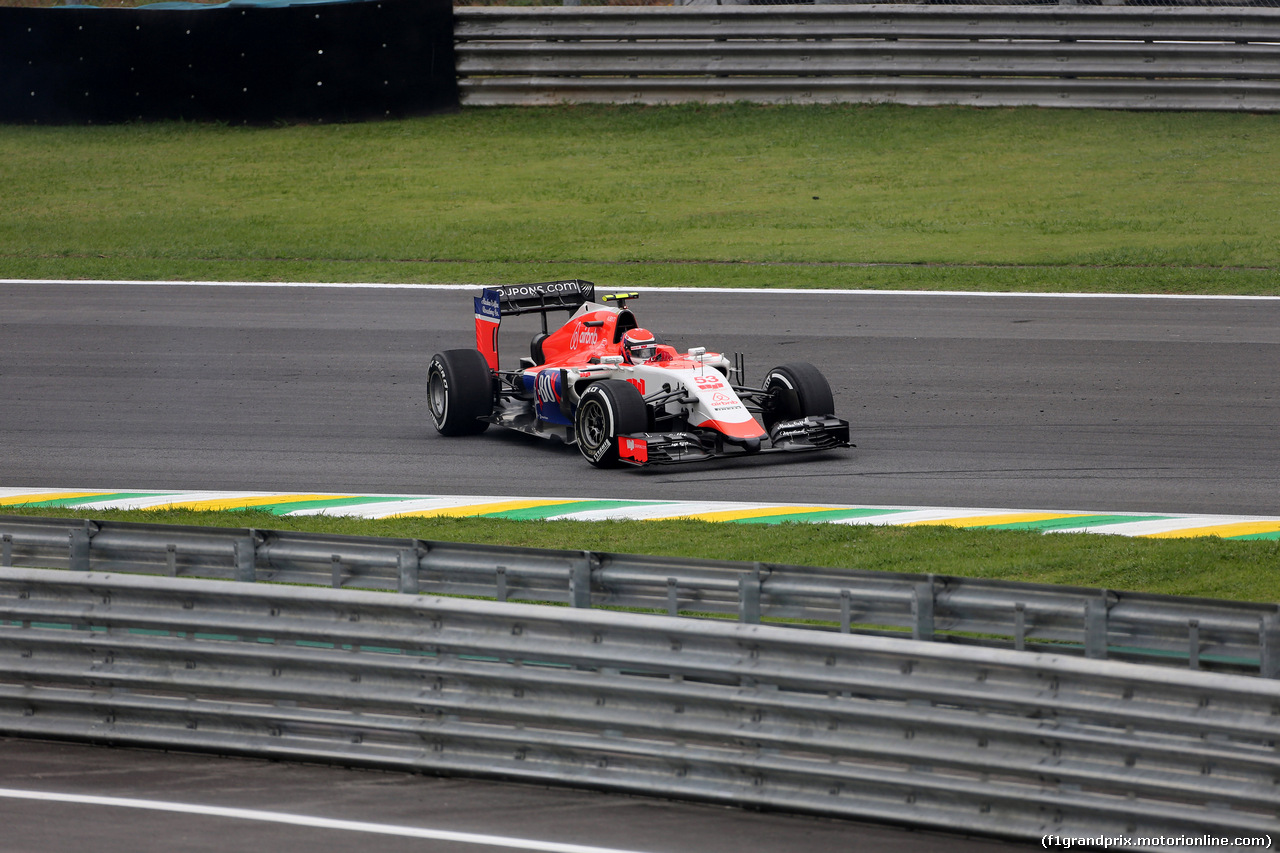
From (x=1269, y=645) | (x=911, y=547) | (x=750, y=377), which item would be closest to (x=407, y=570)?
(x=1269, y=645)

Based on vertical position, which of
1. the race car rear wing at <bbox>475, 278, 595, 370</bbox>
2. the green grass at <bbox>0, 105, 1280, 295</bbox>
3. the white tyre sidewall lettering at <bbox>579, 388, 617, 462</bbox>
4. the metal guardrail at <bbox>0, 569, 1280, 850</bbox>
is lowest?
the metal guardrail at <bbox>0, 569, 1280, 850</bbox>

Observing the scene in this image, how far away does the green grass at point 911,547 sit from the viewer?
1039 centimetres

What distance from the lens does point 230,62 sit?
28.5 metres

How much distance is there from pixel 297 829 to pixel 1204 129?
2370cm

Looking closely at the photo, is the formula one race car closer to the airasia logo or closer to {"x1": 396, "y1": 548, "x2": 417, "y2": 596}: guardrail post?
the airasia logo

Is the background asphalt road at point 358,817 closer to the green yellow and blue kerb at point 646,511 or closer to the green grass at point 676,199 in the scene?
the green yellow and blue kerb at point 646,511

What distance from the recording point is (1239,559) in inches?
422

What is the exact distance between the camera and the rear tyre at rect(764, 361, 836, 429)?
14.0m

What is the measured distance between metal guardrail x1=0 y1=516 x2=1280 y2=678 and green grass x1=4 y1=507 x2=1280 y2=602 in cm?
215

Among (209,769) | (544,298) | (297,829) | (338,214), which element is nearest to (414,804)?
(297,829)

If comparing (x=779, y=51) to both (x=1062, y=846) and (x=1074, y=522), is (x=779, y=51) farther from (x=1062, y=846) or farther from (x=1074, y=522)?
(x=1062, y=846)

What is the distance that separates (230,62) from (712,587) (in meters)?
23.5

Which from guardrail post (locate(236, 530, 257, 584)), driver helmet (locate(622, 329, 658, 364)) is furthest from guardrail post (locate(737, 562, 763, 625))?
driver helmet (locate(622, 329, 658, 364))

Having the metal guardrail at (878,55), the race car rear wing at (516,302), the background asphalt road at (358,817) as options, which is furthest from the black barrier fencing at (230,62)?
the background asphalt road at (358,817)
